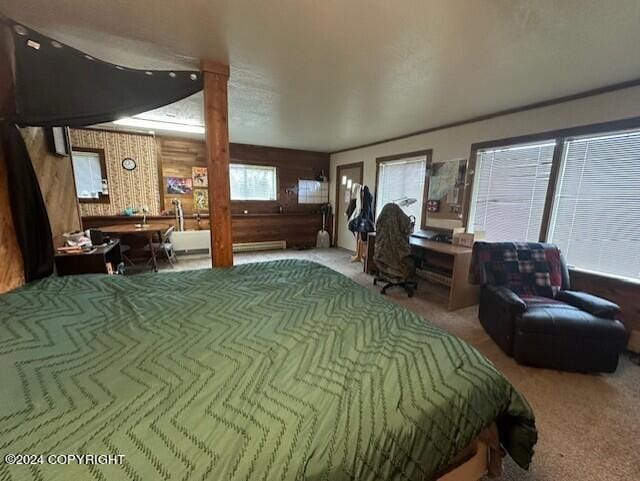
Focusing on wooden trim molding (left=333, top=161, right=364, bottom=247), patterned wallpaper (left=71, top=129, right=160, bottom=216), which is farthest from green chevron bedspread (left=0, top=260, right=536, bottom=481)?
wooden trim molding (left=333, top=161, right=364, bottom=247)

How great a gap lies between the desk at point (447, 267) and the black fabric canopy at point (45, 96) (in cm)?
327

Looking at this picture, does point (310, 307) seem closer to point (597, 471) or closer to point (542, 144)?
point (597, 471)

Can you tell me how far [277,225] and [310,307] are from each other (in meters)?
4.79

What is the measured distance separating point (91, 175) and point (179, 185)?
4.41 feet

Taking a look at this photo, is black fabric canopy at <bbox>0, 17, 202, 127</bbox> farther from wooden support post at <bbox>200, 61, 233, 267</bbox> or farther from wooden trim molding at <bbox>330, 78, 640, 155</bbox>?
wooden trim molding at <bbox>330, 78, 640, 155</bbox>

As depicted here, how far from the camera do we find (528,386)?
1.91m

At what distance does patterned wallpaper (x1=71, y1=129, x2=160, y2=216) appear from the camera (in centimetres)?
446

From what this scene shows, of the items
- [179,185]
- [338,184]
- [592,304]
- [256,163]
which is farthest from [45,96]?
[338,184]

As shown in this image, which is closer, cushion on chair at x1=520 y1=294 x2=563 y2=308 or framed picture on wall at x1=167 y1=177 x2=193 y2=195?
cushion on chair at x1=520 y1=294 x2=563 y2=308

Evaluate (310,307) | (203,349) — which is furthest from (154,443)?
(310,307)

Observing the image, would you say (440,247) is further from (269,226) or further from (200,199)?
(200,199)

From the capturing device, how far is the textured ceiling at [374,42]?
154 cm

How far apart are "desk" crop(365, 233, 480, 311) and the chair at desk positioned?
1.12 feet

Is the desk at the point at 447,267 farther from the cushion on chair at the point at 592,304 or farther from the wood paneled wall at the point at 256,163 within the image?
the wood paneled wall at the point at 256,163
